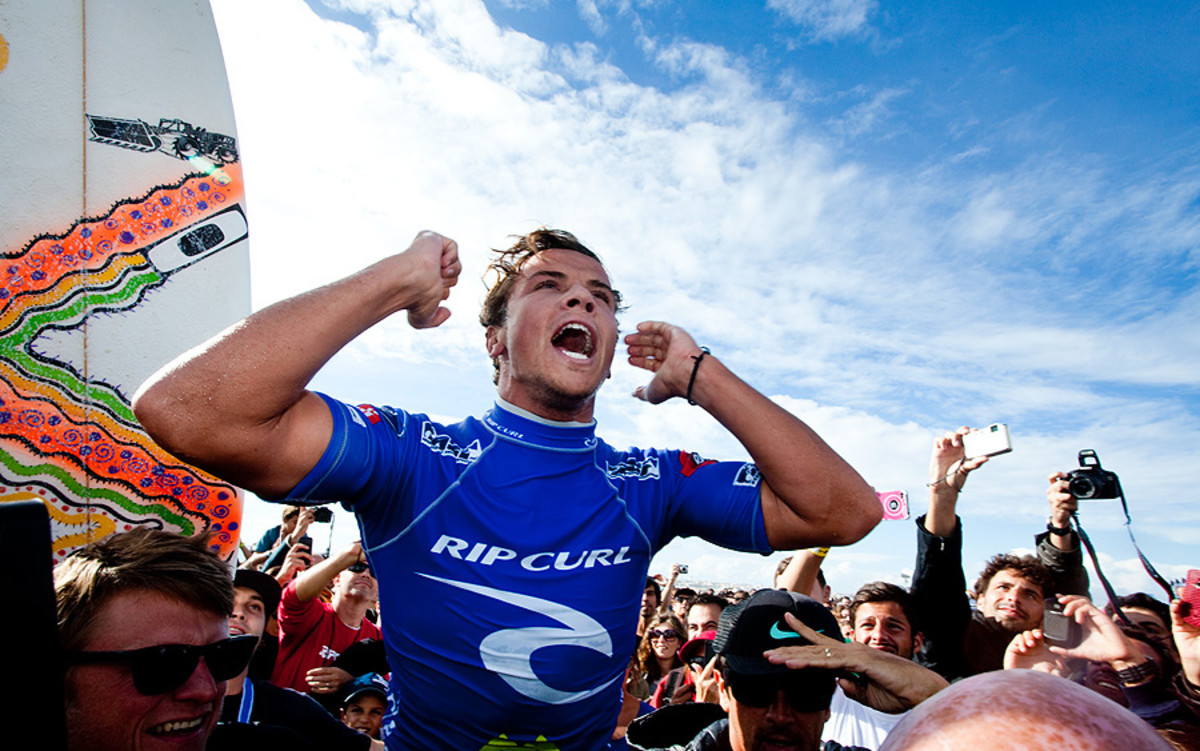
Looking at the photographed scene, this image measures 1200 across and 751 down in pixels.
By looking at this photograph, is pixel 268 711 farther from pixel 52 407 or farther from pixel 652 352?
pixel 652 352

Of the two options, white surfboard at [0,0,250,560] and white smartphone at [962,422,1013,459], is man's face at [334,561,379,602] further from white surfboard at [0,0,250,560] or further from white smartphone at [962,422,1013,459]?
white smartphone at [962,422,1013,459]

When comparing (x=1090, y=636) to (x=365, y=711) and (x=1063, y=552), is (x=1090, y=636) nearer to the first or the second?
(x=1063, y=552)

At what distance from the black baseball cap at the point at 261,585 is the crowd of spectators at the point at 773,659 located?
1cm

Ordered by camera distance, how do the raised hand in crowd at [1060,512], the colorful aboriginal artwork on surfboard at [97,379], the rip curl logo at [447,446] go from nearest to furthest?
the rip curl logo at [447,446], the colorful aboriginal artwork on surfboard at [97,379], the raised hand in crowd at [1060,512]

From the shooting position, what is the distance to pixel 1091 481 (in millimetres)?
4117

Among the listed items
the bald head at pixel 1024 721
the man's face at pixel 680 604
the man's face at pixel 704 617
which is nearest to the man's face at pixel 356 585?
the man's face at pixel 704 617

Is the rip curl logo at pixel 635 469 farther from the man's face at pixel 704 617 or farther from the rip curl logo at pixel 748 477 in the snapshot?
the man's face at pixel 704 617

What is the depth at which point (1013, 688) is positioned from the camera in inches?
31.6

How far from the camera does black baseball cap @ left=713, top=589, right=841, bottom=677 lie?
2244 millimetres

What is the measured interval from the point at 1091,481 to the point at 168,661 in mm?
4964

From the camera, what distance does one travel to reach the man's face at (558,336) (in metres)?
2.01

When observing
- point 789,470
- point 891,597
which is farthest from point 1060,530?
point 789,470

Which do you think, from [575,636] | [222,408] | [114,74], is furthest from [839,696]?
[114,74]

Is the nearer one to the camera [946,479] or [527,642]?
[527,642]
